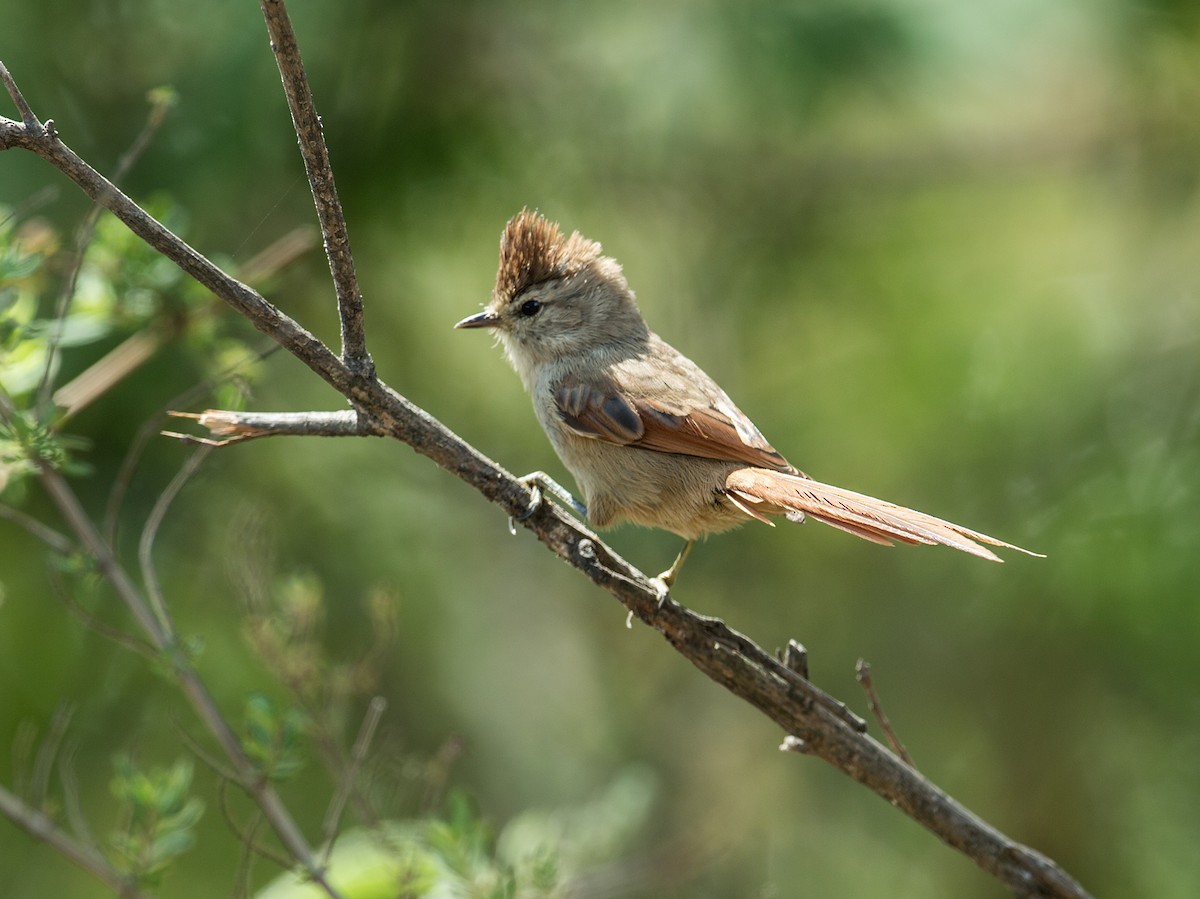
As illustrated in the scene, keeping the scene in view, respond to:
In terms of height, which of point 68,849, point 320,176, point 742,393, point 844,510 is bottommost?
point 68,849

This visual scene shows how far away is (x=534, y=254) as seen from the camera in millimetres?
3174

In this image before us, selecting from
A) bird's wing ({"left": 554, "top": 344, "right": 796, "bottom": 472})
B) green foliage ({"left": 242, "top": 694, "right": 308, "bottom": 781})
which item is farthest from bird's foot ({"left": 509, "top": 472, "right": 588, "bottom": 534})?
green foliage ({"left": 242, "top": 694, "right": 308, "bottom": 781})

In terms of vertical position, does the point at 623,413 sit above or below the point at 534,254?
below

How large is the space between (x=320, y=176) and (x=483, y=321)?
5.39 feet

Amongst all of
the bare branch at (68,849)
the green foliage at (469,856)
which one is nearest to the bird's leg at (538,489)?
the green foliage at (469,856)

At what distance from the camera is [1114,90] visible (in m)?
4.64

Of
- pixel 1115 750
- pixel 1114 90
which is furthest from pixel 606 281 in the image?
pixel 1115 750

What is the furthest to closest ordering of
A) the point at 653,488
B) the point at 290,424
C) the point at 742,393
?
the point at 742,393 → the point at 653,488 → the point at 290,424

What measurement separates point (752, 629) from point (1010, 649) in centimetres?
110

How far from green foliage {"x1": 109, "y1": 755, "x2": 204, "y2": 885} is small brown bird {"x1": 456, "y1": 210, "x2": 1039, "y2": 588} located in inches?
Result: 35.6

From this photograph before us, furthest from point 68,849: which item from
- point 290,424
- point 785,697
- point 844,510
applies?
point 844,510

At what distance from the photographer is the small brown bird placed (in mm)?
2646

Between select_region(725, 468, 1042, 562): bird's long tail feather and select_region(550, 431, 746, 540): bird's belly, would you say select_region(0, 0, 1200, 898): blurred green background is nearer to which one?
select_region(550, 431, 746, 540): bird's belly

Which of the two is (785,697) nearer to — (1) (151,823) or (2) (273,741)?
(2) (273,741)
